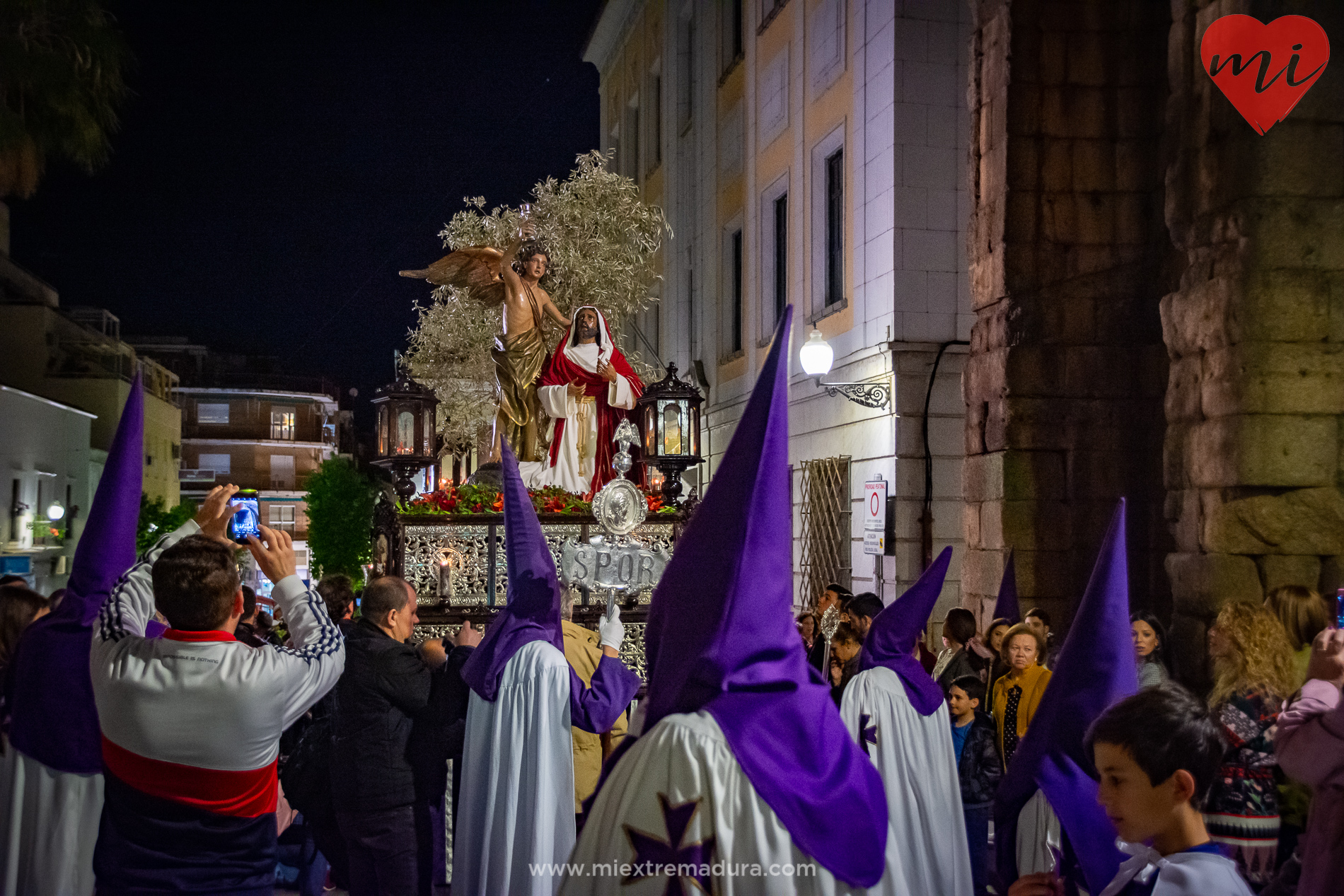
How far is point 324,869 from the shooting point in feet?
21.7

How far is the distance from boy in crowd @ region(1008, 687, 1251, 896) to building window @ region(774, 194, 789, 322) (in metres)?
17.0

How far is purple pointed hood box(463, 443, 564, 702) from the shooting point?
554 cm

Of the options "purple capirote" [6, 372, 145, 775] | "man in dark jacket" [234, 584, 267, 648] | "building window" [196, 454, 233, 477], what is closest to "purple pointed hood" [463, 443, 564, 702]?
"man in dark jacket" [234, 584, 267, 648]

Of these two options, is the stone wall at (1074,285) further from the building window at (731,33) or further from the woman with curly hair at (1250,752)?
the building window at (731,33)

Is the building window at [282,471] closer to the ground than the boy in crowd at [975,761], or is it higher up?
higher up

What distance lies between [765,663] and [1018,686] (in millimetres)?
4241

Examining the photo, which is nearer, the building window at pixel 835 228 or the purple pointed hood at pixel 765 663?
the purple pointed hood at pixel 765 663

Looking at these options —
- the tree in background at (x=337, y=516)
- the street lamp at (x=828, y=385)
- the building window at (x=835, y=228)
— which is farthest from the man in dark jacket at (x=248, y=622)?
the tree in background at (x=337, y=516)

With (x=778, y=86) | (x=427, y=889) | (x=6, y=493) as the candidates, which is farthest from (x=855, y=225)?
(x=6, y=493)

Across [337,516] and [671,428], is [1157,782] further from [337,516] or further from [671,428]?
[337,516]

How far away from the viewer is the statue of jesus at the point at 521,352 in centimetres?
1176

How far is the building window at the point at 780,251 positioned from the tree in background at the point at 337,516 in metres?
24.6

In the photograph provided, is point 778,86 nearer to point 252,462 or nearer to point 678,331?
point 678,331

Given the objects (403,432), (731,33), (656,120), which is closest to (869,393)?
(403,432)
